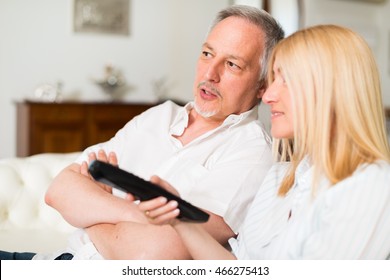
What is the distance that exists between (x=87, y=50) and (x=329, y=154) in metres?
3.67

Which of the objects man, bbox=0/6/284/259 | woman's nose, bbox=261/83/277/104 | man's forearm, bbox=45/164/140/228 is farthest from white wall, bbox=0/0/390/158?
woman's nose, bbox=261/83/277/104

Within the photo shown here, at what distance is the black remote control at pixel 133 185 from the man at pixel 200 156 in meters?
0.22

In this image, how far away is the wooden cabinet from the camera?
393cm

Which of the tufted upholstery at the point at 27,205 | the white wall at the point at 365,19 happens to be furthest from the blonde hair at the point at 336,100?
the white wall at the point at 365,19

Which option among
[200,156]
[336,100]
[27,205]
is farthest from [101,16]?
[336,100]

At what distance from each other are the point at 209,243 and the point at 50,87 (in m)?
3.39

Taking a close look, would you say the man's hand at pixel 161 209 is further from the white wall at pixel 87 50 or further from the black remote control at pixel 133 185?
the white wall at pixel 87 50

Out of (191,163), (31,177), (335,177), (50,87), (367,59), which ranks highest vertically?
(367,59)

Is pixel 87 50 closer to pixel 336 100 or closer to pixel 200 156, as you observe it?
pixel 200 156

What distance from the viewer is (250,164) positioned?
1.24m

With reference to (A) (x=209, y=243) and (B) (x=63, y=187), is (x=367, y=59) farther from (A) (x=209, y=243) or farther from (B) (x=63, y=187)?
(B) (x=63, y=187)

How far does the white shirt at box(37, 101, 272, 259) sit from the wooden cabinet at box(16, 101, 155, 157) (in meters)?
2.61

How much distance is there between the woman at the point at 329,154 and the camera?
Answer: 0.90m

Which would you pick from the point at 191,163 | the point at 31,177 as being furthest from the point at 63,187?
the point at 31,177
